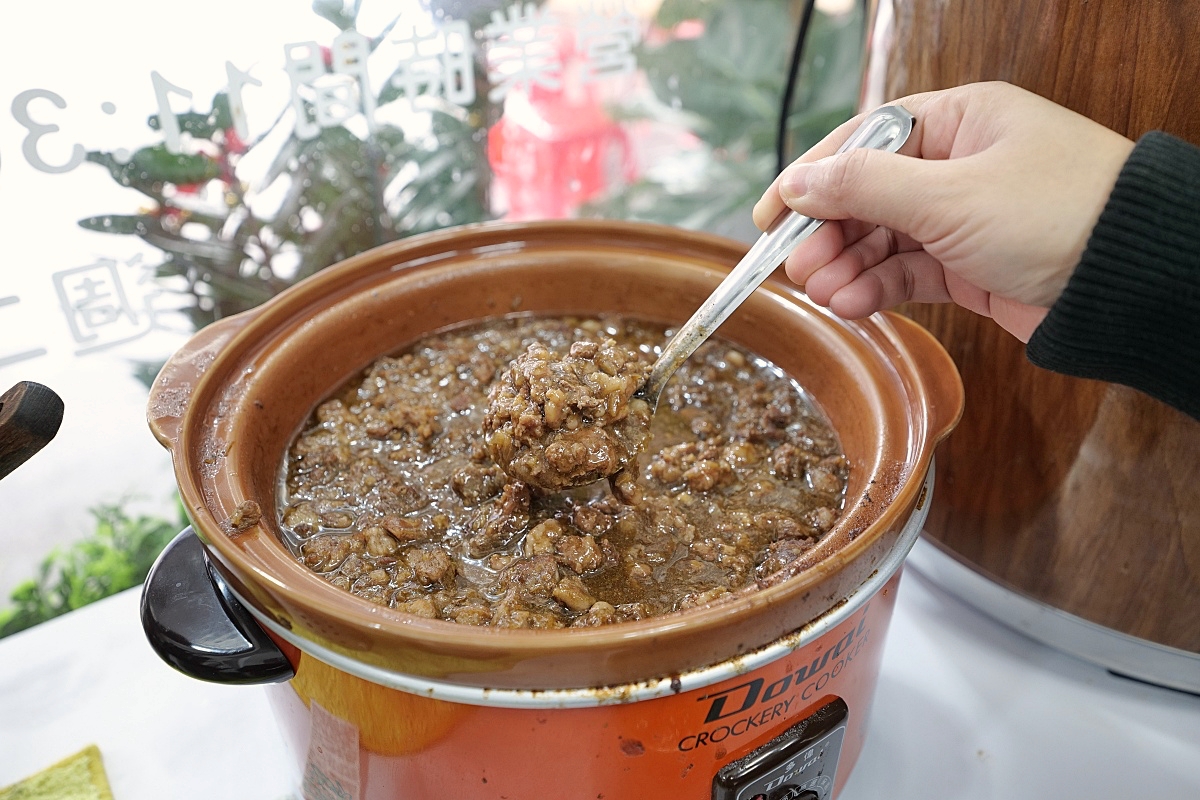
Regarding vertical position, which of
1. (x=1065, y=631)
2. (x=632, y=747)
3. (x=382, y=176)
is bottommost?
(x=1065, y=631)

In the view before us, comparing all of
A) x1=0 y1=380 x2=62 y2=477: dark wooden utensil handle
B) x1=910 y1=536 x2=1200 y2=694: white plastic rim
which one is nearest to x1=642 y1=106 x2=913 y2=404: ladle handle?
x1=910 y1=536 x2=1200 y2=694: white plastic rim

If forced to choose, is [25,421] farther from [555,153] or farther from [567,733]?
[555,153]

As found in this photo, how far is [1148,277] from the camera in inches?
39.9

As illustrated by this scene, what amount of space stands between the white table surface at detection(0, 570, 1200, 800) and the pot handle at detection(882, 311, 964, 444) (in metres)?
0.65

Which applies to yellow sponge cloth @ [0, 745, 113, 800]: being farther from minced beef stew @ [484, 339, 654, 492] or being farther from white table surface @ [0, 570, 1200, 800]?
minced beef stew @ [484, 339, 654, 492]

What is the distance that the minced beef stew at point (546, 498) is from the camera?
1222 millimetres

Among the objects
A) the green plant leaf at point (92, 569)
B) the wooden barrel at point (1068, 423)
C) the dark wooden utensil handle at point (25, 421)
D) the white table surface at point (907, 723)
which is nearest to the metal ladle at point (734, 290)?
the wooden barrel at point (1068, 423)

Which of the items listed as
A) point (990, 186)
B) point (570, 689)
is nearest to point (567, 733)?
point (570, 689)

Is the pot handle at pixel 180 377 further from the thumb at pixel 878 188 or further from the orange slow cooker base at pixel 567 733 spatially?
the thumb at pixel 878 188

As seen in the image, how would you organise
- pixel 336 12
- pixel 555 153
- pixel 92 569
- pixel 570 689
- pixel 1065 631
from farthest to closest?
pixel 555 153, pixel 92 569, pixel 336 12, pixel 1065 631, pixel 570 689

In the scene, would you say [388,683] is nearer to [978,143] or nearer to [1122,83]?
[978,143]

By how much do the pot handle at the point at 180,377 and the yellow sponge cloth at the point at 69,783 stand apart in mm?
688

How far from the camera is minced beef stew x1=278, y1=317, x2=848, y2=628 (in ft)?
4.01

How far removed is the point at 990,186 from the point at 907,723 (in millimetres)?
986
